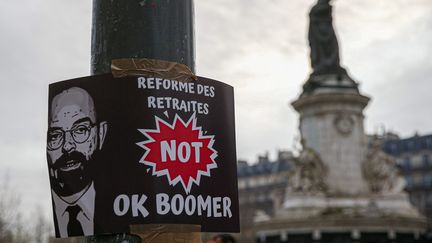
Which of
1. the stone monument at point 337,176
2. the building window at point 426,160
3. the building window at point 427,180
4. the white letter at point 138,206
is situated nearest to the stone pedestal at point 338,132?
the stone monument at point 337,176

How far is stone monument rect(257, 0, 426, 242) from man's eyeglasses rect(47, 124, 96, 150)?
1282 inches

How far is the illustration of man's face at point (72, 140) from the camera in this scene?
3.44m

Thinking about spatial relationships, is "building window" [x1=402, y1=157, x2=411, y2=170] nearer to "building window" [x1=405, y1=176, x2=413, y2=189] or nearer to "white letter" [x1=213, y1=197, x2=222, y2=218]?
"building window" [x1=405, y1=176, x2=413, y2=189]

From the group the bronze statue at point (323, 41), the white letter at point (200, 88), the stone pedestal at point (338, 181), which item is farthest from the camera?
the bronze statue at point (323, 41)

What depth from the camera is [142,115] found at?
345 cm

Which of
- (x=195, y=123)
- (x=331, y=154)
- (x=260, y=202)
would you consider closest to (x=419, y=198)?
(x=260, y=202)

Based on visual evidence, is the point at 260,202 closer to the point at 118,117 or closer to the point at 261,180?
the point at 261,180

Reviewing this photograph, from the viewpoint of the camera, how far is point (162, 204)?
3.36 m

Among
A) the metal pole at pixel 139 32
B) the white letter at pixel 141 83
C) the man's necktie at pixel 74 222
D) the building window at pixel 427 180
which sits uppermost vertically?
the building window at pixel 427 180

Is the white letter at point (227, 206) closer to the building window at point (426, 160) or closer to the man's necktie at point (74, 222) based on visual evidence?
the man's necktie at point (74, 222)

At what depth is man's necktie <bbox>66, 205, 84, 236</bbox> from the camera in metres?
3.43

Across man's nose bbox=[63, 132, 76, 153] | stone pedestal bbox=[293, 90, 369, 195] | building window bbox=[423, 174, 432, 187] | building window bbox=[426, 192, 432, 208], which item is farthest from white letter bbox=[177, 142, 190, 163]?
building window bbox=[423, 174, 432, 187]

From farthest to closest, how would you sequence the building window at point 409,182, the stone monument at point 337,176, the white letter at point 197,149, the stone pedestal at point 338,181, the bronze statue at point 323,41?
the building window at point 409,182 < the bronze statue at point 323,41 < the stone monument at point 337,176 < the stone pedestal at point 338,181 < the white letter at point 197,149

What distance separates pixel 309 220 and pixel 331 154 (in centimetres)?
447
